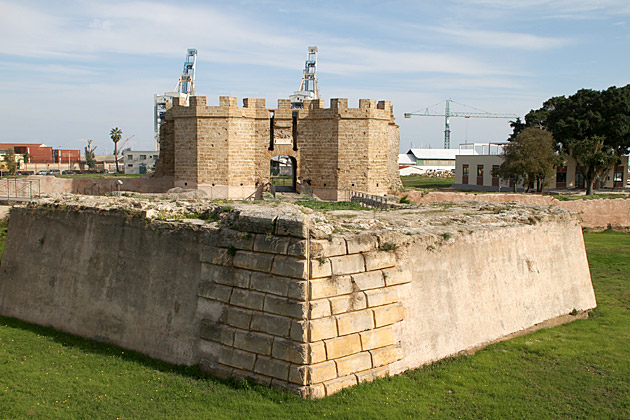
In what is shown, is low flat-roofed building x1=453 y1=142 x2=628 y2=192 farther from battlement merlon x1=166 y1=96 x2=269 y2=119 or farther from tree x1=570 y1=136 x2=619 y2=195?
battlement merlon x1=166 y1=96 x2=269 y2=119

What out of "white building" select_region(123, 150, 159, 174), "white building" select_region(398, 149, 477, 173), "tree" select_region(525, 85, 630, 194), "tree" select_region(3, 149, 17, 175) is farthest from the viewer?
"white building" select_region(398, 149, 477, 173)

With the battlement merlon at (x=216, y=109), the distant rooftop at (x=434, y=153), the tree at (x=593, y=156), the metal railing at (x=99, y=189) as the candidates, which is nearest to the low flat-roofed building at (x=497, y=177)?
the tree at (x=593, y=156)

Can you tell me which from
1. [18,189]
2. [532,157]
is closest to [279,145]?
[18,189]

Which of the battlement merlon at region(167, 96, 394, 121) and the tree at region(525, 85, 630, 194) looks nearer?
the battlement merlon at region(167, 96, 394, 121)

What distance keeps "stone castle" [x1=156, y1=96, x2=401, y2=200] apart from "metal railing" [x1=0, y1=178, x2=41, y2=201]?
7316mm

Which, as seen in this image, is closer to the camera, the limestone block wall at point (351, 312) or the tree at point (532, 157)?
the limestone block wall at point (351, 312)

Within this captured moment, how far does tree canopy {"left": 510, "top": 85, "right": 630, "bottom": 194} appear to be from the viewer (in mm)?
41688

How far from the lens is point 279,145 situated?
28.0m

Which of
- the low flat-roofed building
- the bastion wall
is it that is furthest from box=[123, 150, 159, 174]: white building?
the bastion wall

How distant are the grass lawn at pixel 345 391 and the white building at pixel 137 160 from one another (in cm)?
6732

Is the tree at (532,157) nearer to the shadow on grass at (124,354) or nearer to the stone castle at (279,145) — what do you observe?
the stone castle at (279,145)

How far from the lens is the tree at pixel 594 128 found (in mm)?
41688

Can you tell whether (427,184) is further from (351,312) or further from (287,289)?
(287,289)

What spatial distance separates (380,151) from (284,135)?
14.9ft
